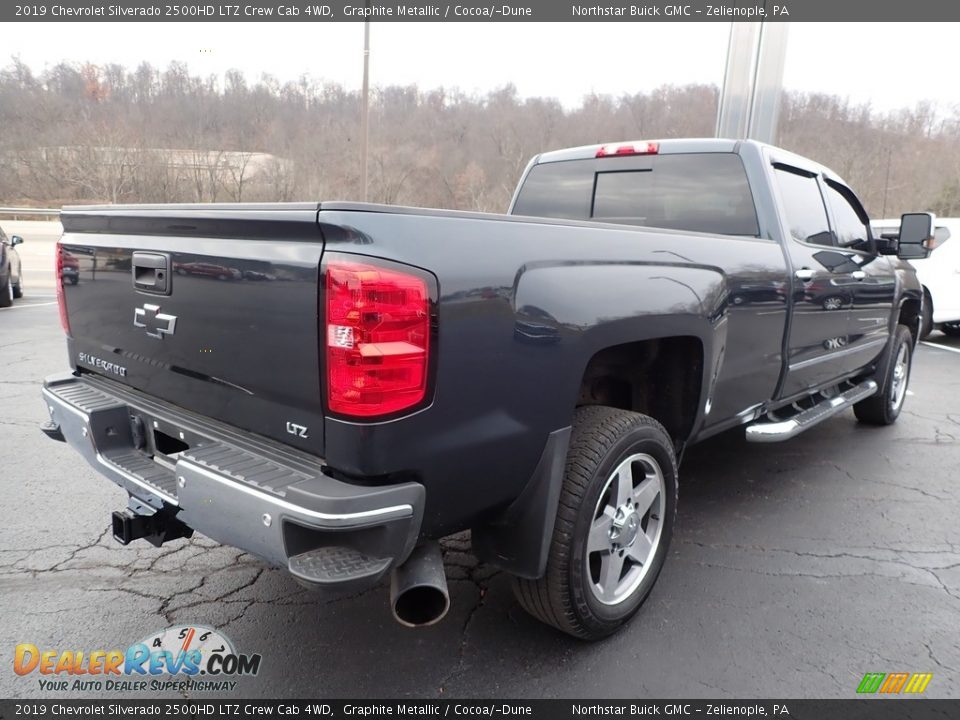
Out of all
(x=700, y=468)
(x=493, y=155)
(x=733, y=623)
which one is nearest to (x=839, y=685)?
(x=733, y=623)

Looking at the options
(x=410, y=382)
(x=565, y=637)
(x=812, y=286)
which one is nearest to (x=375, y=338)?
(x=410, y=382)

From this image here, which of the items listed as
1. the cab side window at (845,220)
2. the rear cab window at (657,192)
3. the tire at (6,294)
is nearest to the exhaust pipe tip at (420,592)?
the rear cab window at (657,192)

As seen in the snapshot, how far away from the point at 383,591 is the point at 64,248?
1.95 metres

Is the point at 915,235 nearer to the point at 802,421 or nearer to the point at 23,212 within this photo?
the point at 802,421

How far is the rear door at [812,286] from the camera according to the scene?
11.8 feet

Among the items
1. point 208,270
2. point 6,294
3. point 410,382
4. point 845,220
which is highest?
point 845,220

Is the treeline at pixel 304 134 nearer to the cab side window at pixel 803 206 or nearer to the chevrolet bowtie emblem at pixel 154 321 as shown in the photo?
the cab side window at pixel 803 206

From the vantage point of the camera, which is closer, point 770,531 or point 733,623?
point 733,623

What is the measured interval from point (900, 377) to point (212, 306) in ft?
19.0

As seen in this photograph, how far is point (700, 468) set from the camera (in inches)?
175

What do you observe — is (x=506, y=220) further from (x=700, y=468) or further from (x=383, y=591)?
(x=700, y=468)

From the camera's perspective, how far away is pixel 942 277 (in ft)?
31.7

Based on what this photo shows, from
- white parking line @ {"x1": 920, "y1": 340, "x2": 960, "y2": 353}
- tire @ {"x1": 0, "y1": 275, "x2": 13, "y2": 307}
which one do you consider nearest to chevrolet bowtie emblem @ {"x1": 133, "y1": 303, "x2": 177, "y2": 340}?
white parking line @ {"x1": 920, "y1": 340, "x2": 960, "y2": 353}

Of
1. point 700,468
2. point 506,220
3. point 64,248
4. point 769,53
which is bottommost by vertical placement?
point 700,468
